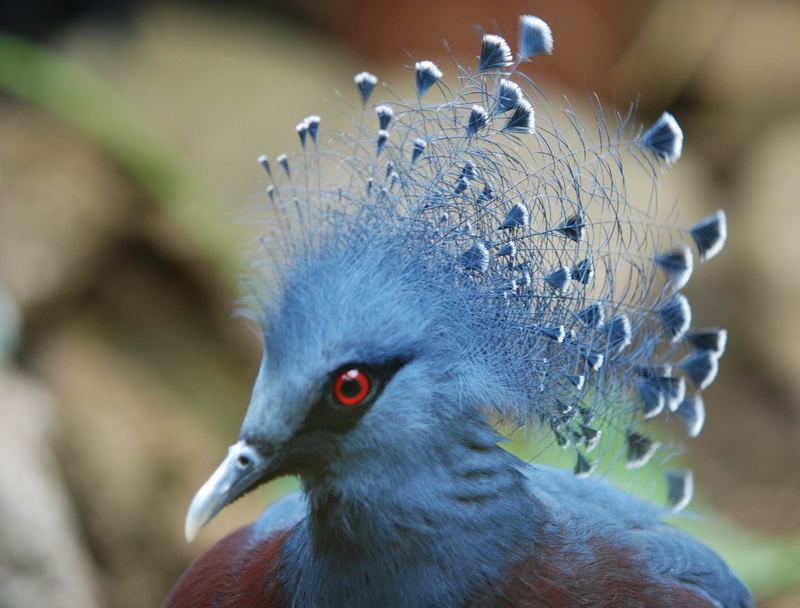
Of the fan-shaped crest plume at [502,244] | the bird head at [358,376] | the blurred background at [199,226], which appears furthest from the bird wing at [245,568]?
the blurred background at [199,226]

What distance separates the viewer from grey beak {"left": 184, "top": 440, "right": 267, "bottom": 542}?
1.81 metres

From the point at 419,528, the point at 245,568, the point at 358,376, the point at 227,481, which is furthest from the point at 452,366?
the point at 245,568

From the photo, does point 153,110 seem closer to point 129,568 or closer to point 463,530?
point 129,568

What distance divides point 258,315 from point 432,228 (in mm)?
411

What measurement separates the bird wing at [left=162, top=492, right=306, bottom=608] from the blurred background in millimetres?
745

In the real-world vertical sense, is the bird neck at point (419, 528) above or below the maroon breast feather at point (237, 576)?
above

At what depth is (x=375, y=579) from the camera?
75.6 inches

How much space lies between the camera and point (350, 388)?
1831 mm

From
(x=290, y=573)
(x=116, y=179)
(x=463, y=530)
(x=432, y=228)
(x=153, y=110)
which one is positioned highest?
(x=153, y=110)

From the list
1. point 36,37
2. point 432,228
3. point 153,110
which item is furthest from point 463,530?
point 36,37

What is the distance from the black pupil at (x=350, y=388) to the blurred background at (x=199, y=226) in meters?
1.35

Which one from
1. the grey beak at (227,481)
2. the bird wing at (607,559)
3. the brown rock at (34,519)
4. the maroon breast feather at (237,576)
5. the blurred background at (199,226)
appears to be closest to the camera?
the grey beak at (227,481)

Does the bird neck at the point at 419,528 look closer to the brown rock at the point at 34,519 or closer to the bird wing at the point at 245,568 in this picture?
the bird wing at the point at 245,568

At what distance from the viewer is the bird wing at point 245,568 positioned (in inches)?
83.1
